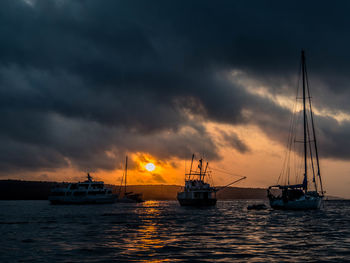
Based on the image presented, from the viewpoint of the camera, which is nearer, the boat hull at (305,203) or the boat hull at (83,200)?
the boat hull at (305,203)

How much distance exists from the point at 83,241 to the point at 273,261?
18.3 metres

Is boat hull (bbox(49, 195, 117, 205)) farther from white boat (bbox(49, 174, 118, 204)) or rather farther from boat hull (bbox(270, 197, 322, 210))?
boat hull (bbox(270, 197, 322, 210))

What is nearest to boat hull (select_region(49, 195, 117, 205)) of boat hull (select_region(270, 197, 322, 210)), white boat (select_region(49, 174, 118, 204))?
white boat (select_region(49, 174, 118, 204))

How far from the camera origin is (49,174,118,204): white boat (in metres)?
155

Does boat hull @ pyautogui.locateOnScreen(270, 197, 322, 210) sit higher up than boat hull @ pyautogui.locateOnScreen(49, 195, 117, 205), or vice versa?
boat hull @ pyautogui.locateOnScreen(270, 197, 322, 210)

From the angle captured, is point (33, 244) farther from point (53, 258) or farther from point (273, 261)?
point (273, 261)

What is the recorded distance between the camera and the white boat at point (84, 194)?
155m

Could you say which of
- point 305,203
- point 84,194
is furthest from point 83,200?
point 305,203

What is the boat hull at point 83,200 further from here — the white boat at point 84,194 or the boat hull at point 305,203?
the boat hull at point 305,203

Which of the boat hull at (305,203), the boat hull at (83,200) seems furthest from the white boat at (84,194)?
the boat hull at (305,203)

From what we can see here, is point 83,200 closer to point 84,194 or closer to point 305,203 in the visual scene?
point 84,194

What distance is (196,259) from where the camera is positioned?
77.4 feet

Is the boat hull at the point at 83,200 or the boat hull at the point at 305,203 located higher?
the boat hull at the point at 305,203

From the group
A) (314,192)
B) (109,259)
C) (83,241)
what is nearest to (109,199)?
(314,192)
